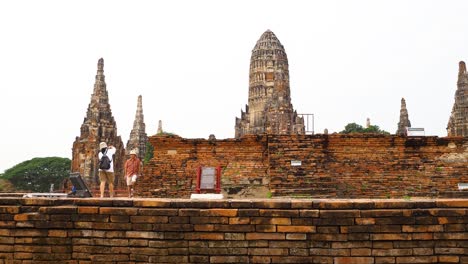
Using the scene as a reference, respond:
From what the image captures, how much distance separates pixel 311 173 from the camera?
27.7ft

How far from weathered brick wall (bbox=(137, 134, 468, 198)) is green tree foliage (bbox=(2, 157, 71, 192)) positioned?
4962 centimetres

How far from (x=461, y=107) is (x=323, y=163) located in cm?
1681

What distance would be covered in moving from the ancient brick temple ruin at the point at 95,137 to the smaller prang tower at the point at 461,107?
51.7 ft

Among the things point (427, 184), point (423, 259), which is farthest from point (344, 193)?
point (423, 259)

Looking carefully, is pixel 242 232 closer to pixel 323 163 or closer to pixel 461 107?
pixel 323 163

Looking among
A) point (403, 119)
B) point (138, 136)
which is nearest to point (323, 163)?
point (403, 119)

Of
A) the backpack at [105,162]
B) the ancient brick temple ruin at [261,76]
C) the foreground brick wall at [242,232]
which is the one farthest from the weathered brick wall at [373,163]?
the ancient brick temple ruin at [261,76]

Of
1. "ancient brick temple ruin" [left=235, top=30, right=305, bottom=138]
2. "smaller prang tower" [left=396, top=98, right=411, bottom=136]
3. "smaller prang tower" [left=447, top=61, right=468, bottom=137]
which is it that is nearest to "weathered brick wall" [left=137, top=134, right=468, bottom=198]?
"smaller prang tower" [left=447, top=61, right=468, bottom=137]

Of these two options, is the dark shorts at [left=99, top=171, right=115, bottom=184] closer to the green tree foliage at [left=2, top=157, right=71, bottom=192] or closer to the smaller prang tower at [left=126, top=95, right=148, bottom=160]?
the smaller prang tower at [left=126, top=95, right=148, bottom=160]

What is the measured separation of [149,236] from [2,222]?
126 cm

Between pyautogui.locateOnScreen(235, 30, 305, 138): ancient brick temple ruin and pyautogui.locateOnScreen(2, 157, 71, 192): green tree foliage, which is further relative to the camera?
pyautogui.locateOnScreen(2, 157, 71, 192): green tree foliage

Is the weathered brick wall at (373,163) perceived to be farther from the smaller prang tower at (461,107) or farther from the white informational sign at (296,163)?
the smaller prang tower at (461,107)

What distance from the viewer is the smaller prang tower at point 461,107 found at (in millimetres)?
22281

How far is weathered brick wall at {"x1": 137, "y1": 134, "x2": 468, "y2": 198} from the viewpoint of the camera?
8.77m
